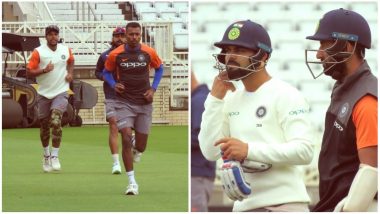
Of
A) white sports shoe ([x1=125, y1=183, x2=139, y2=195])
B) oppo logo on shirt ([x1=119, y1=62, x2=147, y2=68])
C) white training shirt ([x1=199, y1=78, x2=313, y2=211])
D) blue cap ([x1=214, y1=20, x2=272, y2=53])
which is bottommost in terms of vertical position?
white sports shoe ([x1=125, y1=183, x2=139, y2=195])

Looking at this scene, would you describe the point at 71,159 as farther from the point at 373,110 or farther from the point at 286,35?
the point at 373,110

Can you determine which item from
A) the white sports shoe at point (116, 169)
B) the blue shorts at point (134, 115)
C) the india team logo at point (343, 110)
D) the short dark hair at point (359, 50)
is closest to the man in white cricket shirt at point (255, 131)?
the india team logo at point (343, 110)

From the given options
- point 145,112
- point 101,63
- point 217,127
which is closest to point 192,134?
point 217,127

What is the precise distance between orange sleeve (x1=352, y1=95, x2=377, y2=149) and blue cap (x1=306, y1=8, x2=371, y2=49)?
11.3 inches

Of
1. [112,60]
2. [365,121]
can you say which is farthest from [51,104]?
[365,121]

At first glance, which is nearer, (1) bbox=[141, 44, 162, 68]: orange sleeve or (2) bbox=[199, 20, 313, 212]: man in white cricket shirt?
(2) bbox=[199, 20, 313, 212]: man in white cricket shirt

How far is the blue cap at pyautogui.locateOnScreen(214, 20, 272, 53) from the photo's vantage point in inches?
155

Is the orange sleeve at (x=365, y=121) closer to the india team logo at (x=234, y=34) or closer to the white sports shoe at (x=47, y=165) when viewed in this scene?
the india team logo at (x=234, y=34)

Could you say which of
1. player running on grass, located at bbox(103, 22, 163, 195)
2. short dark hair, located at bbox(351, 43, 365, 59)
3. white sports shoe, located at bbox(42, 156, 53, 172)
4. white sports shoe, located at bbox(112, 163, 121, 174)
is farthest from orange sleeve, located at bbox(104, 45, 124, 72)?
short dark hair, located at bbox(351, 43, 365, 59)

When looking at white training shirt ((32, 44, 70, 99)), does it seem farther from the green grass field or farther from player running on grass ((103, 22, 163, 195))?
player running on grass ((103, 22, 163, 195))

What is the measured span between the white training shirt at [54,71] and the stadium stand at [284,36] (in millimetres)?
3139

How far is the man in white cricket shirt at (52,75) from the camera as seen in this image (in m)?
8.80

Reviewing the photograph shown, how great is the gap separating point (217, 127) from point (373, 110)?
556 mm

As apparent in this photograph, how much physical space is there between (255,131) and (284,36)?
167 cm
